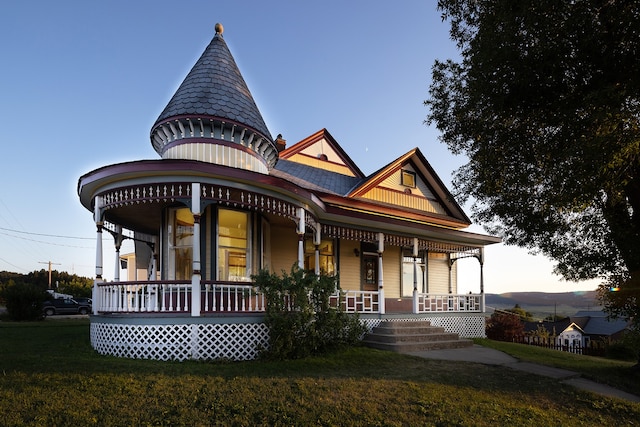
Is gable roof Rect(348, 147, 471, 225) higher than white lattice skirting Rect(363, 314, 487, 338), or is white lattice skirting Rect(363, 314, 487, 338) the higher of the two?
gable roof Rect(348, 147, 471, 225)

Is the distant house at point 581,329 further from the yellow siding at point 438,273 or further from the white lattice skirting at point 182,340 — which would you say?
the white lattice skirting at point 182,340

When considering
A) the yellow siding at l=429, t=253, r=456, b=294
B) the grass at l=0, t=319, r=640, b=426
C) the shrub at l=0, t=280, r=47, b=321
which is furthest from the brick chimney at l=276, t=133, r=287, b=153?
the shrub at l=0, t=280, r=47, b=321

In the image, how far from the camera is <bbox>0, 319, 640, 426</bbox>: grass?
216 inches

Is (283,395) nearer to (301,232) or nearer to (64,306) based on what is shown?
(301,232)

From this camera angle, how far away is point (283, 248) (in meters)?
15.1

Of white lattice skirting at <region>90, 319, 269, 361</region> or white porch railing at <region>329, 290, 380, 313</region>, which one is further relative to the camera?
white porch railing at <region>329, 290, 380, 313</region>

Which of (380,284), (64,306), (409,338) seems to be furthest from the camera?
(64,306)

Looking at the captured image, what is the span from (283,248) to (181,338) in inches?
252

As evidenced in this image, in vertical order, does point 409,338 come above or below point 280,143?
below

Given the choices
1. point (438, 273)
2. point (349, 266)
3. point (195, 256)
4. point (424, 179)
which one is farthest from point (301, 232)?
point (424, 179)

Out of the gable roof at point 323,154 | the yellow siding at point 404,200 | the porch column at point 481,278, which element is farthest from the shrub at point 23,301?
the porch column at point 481,278

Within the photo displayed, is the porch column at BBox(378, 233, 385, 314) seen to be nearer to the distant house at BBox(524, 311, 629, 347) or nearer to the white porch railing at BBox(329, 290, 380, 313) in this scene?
the white porch railing at BBox(329, 290, 380, 313)

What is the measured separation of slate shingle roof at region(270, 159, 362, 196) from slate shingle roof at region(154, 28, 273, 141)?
3202 mm

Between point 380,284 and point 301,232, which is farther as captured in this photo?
point 380,284
